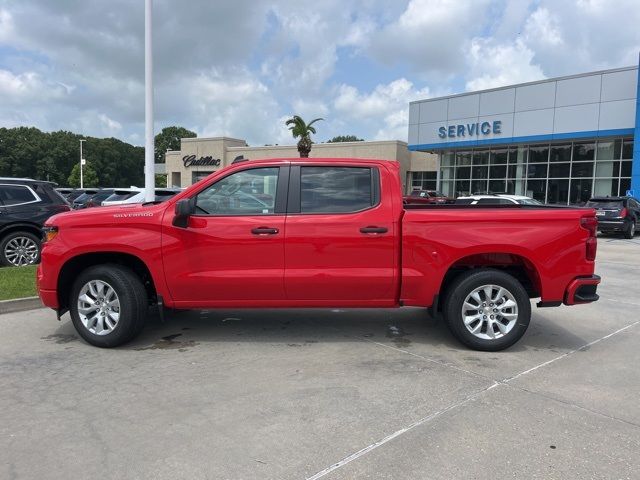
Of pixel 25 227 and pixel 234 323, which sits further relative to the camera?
pixel 25 227

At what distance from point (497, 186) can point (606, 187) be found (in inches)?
255

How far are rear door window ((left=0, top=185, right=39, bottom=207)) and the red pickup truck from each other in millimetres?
5629

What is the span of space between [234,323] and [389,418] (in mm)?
3049

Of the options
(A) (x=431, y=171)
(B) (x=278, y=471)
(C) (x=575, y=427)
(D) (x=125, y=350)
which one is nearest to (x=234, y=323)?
(D) (x=125, y=350)

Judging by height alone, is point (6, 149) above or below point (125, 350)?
above

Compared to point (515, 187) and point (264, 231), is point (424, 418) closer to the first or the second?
point (264, 231)

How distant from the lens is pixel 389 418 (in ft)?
12.6

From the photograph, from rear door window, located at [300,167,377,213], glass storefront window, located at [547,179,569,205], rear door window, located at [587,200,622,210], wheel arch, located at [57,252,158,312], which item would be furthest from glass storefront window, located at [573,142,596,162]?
wheel arch, located at [57,252,158,312]

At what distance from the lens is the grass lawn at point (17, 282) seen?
7.31 meters

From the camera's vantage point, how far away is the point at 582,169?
96.4 feet

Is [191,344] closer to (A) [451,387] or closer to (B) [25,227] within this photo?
(A) [451,387]

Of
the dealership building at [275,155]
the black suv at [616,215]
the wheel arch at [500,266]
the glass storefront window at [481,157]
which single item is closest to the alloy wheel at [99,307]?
the wheel arch at [500,266]

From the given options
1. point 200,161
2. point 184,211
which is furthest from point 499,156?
point 200,161

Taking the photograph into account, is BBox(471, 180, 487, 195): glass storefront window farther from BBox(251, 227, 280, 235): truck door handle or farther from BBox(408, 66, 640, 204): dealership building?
BBox(251, 227, 280, 235): truck door handle
